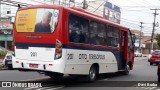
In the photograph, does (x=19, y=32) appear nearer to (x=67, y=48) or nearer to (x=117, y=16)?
(x=67, y=48)

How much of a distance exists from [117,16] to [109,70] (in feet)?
154

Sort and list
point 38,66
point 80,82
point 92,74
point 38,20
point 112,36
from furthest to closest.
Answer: point 112,36, point 92,74, point 80,82, point 38,20, point 38,66

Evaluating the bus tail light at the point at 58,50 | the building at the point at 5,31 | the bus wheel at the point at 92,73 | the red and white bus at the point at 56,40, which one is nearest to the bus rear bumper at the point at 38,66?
the red and white bus at the point at 56,40

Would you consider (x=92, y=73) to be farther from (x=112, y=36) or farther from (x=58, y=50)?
(x=58, y=50)

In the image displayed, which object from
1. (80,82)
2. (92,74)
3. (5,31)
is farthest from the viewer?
(5,31)

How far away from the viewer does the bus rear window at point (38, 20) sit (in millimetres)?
12352

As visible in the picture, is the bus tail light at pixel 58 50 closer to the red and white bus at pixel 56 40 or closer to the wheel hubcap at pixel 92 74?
the red and white bus at pixel 56 40

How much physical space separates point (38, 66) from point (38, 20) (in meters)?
1.73

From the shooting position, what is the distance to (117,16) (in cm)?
6272

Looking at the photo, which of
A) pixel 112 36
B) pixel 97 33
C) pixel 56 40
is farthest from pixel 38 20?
pixel 112 36

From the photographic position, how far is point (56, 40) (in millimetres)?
12133

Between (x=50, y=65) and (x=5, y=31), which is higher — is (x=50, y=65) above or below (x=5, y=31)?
below

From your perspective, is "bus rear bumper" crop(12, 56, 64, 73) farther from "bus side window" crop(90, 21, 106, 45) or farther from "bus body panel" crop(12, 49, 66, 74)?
"bus side window" crop(90, 21, 106, 45)

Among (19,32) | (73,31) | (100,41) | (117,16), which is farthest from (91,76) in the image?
(117,16)
